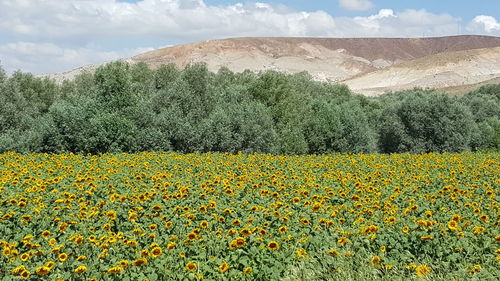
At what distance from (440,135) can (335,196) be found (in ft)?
133

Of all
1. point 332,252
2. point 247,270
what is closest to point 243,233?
point 247,270

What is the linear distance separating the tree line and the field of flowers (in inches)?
869

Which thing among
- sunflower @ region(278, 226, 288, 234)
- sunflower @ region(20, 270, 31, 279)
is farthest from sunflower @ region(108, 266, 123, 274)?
sunflower @ region(278, 226, 288, 234)

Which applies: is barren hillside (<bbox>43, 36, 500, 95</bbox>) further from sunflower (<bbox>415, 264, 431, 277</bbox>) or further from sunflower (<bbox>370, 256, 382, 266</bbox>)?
sunflower (<bbox>415, 264, 431, 277</bbox>)

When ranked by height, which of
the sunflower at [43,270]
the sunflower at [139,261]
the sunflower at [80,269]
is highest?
the sunflower at [43,270]

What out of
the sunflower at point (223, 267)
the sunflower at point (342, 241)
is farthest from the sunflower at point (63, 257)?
the sunflower at point (342, 241)

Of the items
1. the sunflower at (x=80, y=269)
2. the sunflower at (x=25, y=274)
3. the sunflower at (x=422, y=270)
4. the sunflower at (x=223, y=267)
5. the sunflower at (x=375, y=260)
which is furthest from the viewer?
the sunflower at (x=375, y=260)

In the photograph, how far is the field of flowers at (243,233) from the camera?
21.1 ft

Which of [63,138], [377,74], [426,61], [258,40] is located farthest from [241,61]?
[63,138]

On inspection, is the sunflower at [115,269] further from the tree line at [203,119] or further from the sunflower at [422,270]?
the tree line at [203,119]

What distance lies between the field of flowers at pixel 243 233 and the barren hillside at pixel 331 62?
110 m

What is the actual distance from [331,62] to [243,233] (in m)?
181

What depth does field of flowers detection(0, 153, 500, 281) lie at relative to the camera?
21.1 feet

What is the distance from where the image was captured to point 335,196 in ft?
34.3
